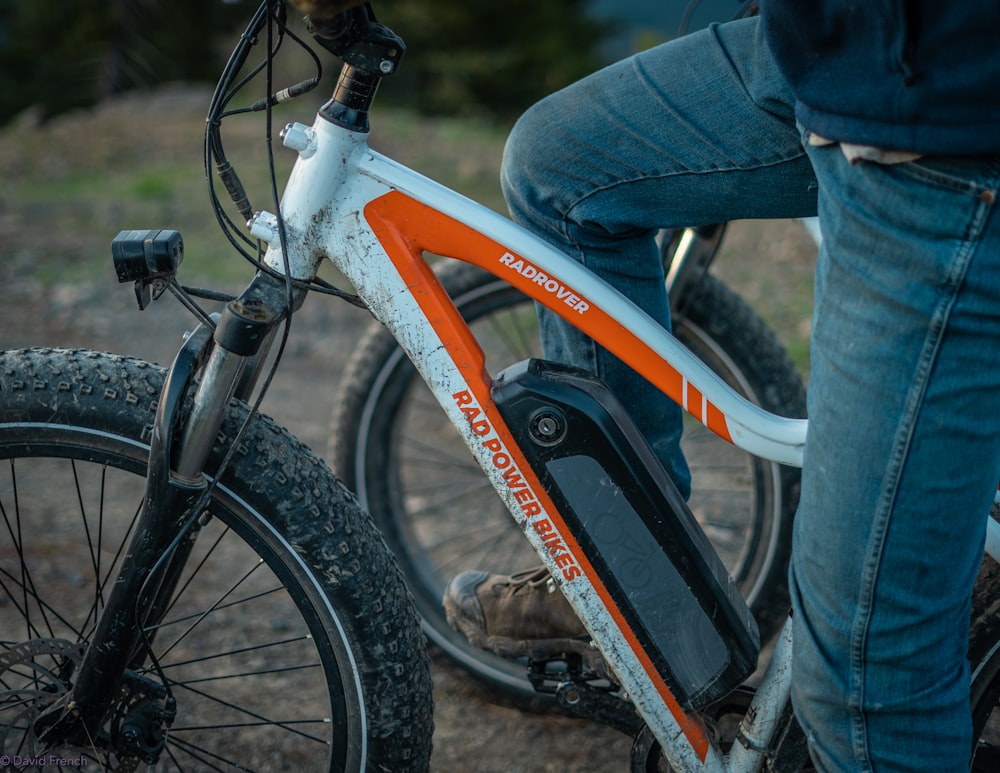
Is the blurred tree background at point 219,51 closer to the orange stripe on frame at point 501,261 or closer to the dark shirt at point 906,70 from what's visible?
the orange stripe on frame at point 501,261

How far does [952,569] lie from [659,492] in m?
0.42

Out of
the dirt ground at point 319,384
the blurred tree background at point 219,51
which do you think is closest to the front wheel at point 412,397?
the dirt ground at point 319,384

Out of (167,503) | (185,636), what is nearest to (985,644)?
(167,503)

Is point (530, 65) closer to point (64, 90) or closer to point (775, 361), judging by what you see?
point (64, 90)

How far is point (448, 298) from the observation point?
1.49m

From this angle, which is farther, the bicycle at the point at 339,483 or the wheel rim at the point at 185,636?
the wheel rim at the point at 185,636

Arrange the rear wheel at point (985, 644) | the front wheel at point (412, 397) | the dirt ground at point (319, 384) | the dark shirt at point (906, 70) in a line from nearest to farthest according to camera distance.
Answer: the dark shirt at point (906, 70) → the rear wheel at point (985, 644) → the dirt ground at point (319, 384) → the front wheel at point (412, 397)

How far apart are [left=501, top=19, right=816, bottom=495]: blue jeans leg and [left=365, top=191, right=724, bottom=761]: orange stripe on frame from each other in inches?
6.5

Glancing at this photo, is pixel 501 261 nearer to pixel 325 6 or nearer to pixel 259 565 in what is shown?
pixel 325 6

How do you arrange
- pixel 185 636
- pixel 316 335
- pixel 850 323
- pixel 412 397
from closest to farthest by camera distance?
pixel 850 323, pixel 185 636, pixel 412 397, pixel 316 335

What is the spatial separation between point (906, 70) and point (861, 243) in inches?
7.8

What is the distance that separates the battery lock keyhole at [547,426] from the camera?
147cm

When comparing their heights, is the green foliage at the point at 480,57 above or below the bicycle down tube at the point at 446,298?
above

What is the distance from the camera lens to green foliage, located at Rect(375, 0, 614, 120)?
41.0 ft
